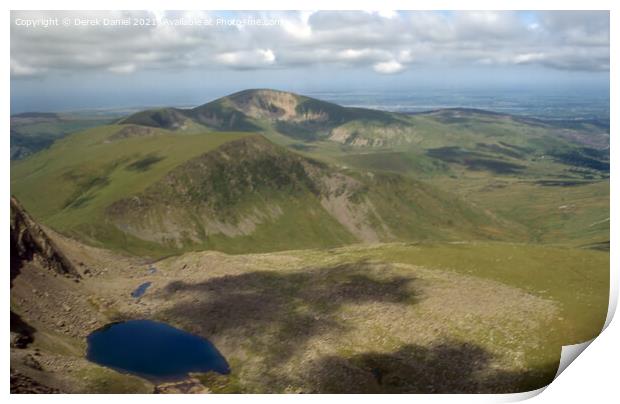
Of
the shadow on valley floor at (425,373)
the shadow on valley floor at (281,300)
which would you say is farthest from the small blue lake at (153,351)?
the shadow on valley floor at (425,373)

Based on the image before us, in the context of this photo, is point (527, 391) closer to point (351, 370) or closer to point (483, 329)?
point (483, 329)

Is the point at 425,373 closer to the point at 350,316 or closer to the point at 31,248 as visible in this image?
the point at 350,316

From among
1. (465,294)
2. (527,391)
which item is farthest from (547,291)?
(527,391)

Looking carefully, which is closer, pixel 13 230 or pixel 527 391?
pixel 527 391

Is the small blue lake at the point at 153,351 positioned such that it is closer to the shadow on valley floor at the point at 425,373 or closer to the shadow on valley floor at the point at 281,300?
the shadow on valley floor at the point at 281,300

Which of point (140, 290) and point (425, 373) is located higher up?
point (140, 290)

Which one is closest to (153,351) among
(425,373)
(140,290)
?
(140,290)
